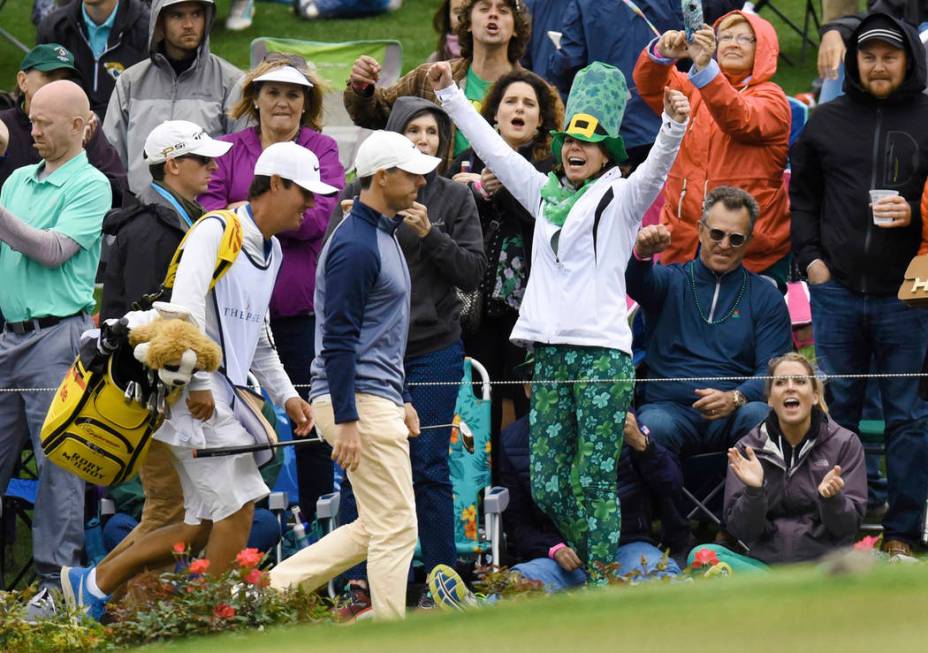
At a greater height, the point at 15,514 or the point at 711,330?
the point at 711,330

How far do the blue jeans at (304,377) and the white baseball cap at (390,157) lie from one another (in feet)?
5.70

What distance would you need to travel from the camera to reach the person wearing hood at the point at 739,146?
10.0 m

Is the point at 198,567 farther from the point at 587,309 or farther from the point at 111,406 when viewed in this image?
the point at 587,309

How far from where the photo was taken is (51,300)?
901 centimetres

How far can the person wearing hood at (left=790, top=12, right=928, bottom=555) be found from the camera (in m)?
9.13

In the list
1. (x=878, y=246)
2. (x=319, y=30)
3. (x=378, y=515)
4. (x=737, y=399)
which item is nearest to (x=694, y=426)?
(x=737, y=399)

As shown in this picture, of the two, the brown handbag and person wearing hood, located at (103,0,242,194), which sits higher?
person wearing hood, located at (103,0,242,194)

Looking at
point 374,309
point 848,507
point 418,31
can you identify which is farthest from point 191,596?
point 418,31

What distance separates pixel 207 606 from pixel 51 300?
8.25ft

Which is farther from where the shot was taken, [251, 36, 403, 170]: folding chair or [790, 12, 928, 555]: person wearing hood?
[251, 36, 403, 170]: folding chair

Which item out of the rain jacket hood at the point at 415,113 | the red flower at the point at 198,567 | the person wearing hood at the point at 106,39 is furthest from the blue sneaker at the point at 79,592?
the person wearing hood at the point at 106,39

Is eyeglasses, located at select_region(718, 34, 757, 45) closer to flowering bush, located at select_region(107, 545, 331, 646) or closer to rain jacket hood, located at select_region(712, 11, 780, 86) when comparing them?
rain jacket hood, located at select_region(712, 11, 780, 86)

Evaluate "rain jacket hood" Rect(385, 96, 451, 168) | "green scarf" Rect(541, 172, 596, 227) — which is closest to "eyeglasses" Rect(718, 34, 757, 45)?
"rain jacket hood" Rect(385, 96, 451, 168)

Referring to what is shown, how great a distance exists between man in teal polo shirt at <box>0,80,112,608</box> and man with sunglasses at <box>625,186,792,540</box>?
8.99ft
